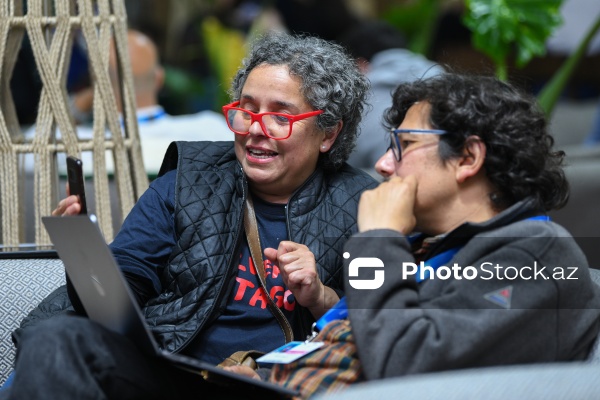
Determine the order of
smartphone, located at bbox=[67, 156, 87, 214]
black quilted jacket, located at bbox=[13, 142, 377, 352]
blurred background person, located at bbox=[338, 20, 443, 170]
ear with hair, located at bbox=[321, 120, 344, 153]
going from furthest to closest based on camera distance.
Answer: blurred background person, located at bbox=[338, 20, 443, 170] → ear with hair, located at bbox=[321, 120, 344, 153] → black quilted jacket, located at bbox=[13, 142, 377, 352] → smartphone, located at bbox=[67, 156, 87, 214]

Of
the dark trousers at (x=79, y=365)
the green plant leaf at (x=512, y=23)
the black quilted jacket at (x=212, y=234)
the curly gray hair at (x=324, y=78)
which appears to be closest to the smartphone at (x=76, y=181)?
the dark trousers at (x=79, y=365)

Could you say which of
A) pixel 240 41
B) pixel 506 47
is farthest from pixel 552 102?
Result: pixel 240 41

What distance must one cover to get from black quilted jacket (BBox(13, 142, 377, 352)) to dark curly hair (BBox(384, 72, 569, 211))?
1.48ft

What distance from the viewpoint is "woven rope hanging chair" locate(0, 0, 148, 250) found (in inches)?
104

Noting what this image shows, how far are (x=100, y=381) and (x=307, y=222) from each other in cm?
74

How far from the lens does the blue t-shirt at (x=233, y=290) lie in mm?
2158

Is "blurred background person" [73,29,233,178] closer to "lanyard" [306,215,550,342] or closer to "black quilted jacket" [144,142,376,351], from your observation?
"black quilted jacket" [144,142,376,351]

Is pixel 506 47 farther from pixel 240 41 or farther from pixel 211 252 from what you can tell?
pixel 211 252

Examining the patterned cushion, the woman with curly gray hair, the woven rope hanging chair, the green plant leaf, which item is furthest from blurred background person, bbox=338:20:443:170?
the patterned cushion

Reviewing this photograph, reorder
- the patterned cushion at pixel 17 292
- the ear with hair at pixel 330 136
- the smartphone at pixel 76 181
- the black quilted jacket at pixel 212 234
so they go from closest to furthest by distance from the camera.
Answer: the smartphone at pixel 76 181 → the black quilted jacket at pixel 212 234 → the patterned cushion at pixel 17 292 → the ear with hair at pixel 330 136

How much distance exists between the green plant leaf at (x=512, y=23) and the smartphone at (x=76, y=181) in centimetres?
292

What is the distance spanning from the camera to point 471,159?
190 cm

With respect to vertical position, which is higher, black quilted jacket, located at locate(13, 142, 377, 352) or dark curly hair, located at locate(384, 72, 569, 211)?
dark curly hair, located at locate(384, 72, 569, 211)

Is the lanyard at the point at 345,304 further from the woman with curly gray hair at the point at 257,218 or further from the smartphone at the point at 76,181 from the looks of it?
the smartphone at the point at 76,181
